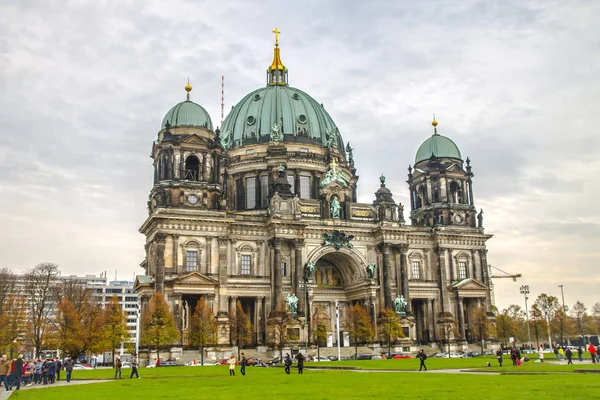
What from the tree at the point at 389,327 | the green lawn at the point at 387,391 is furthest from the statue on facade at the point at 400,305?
the green lawn at the point at 387,391

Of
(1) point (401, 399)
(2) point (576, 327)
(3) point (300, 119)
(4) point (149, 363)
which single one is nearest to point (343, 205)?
(3) point (300, 119)

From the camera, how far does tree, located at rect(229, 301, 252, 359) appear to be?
229 feet

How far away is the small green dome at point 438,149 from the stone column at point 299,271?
→ 2621 cm

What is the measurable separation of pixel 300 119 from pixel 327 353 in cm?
3580

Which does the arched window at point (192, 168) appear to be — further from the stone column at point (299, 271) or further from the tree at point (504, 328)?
the tree at point (504, 328)

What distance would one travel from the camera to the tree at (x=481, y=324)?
82125mm

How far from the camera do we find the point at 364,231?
8131 centimetres

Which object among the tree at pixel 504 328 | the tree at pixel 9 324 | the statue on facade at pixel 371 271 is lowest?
the tree at pixel 504 328

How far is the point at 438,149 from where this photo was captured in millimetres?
90562

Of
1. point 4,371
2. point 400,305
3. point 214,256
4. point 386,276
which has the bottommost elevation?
point 4,371

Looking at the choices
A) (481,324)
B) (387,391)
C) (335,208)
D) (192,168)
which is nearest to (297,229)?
(335,208)

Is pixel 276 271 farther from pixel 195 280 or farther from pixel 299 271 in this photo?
pixel 195 280

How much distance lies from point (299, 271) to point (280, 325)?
295 inches

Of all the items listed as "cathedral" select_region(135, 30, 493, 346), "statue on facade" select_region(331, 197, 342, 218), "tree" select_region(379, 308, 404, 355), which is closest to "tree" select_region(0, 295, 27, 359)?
"cathedral" select_region(135, 30, 493, 346)
